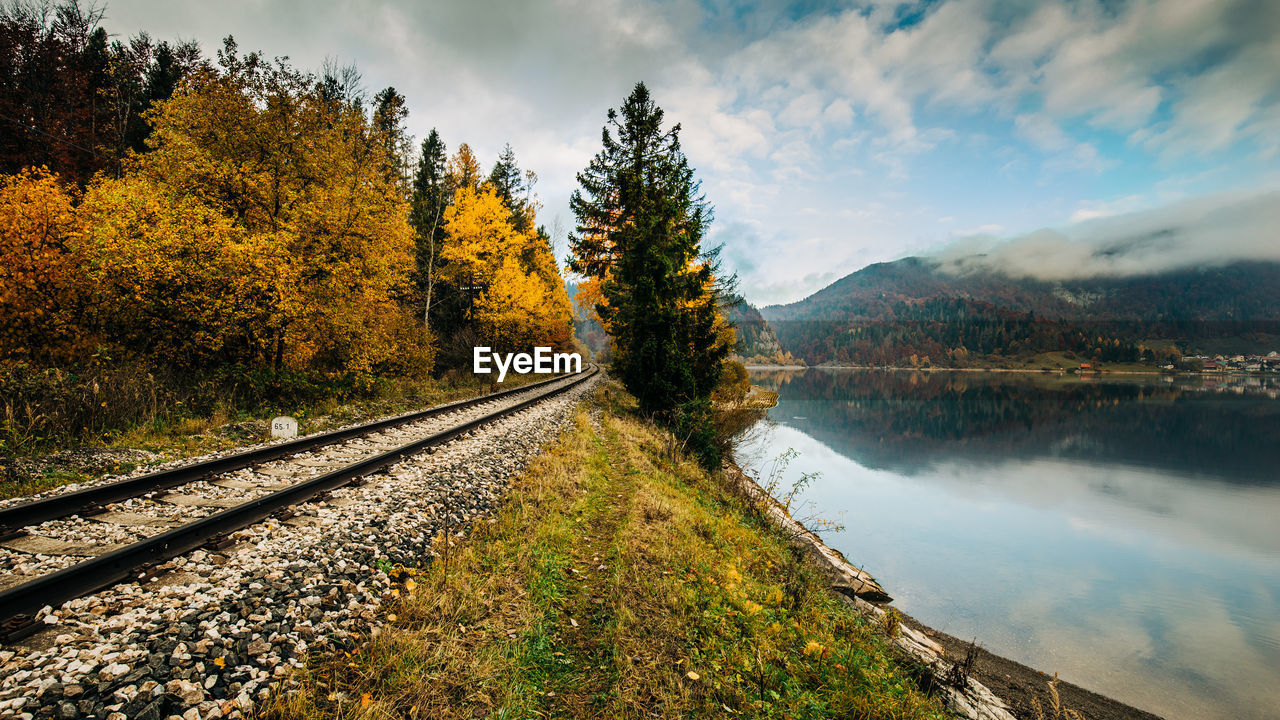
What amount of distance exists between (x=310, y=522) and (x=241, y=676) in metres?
2.45

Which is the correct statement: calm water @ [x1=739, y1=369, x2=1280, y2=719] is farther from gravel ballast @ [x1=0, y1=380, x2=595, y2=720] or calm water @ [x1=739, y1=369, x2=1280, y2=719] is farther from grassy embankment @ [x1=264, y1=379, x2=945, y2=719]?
gravel ballast @ [x1=0, y1=380, x2=595, y2=720]

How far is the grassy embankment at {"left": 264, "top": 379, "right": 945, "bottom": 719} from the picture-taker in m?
3.43

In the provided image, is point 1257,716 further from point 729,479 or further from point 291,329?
point 291,329

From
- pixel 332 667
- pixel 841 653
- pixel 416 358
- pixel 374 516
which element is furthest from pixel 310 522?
pixel 416 358

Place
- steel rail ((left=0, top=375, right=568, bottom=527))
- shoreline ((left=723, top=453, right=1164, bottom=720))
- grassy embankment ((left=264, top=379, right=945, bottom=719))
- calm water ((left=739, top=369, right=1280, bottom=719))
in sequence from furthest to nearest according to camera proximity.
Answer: calm water ((left=739, top=369, right=1280, bottom=719)) < shoreline ((left=723, top=453, right=1164, bottom=720)) < steel rail ((left=0, top=375, right=568, bottom=527)) < grassy embankment ((left=264, top=379, right=945, bottom=719))

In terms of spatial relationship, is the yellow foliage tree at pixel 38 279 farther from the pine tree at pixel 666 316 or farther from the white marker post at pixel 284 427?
the pine tree at pixel 666 316

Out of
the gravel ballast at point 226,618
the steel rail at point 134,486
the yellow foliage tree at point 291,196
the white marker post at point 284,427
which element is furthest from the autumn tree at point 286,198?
the gravel ballast at point 226,618

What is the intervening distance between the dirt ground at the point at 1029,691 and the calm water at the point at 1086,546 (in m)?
0.60

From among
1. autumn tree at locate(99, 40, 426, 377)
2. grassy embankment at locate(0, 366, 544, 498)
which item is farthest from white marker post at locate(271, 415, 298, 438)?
autumn tree at locate(99, 40, 426, 377)

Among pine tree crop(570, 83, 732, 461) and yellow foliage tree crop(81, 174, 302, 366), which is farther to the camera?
pine tree crop(570, 83, 732, 461)

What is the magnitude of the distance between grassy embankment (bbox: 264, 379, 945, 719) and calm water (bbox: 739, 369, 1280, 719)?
25.4 feet

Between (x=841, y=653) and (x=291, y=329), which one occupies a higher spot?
(x=291, y=329)

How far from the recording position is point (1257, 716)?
854 cm

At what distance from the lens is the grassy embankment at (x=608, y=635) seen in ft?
11.3
